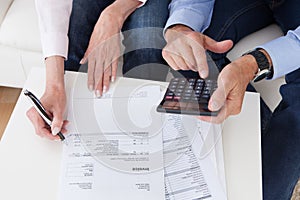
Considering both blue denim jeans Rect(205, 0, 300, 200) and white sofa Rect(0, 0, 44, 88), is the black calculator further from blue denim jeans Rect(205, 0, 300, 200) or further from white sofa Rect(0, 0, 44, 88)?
white sofa Rect(0, 0, 44, 88)

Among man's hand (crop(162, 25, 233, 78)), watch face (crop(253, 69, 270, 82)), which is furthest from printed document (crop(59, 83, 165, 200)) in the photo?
watch face (crop(253, 69, 270, 82))

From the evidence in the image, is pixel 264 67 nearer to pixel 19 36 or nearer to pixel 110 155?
pixel 110 155

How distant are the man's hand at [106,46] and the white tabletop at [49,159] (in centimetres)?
16

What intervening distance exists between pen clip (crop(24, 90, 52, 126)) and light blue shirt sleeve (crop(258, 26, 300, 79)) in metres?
0.47

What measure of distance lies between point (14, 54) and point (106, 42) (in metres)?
0.45

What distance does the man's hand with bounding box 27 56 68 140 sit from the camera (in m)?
0.77

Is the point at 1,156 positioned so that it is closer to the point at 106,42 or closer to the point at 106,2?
the point at 106,42

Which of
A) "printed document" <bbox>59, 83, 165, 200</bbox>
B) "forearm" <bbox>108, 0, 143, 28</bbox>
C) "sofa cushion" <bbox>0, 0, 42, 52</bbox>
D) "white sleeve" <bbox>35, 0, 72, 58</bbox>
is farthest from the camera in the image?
"sofa cushion" <bbox>0, 0, 42, 52</bbox>

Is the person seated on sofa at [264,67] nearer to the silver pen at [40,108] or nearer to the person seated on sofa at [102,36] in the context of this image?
the person seated on sofa at [102,36]

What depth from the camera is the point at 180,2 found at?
101 centimetres

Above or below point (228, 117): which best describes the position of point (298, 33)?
above

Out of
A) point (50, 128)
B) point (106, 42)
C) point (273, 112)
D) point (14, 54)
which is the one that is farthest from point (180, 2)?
point (14, 54)

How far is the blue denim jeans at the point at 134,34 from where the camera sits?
974mm

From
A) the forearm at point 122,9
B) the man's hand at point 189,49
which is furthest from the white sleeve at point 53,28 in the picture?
the man's hand at point 189,49
